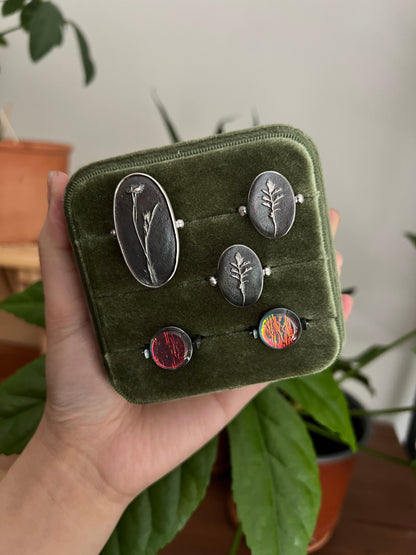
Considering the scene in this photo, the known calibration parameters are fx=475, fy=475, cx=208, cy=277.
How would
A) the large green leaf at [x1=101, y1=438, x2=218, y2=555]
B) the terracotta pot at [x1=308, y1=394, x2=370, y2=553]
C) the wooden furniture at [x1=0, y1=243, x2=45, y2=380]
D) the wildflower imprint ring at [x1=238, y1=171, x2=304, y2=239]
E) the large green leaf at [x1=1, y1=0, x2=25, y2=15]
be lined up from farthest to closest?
the wooden furniture at [x1=0, y1=243, x2=45, y2=380], the large green leaf at [x1=1, y1=0, x2=25, y2=15], the terracotta pot at [x1=308, y1=394, x2=370, y2=553], the large green leaf at [x1=101, y1=438, x2=218, y2=555], the wildflower imprint ring at [x1=238, y1=171, x2=304, y2=239]

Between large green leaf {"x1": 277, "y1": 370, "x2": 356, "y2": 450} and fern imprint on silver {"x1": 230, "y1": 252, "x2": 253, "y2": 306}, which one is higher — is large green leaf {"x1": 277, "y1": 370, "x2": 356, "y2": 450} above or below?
below

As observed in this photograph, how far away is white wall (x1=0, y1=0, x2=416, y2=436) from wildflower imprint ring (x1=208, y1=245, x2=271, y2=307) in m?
0.66

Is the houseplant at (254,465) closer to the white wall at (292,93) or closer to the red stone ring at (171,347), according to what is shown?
the red stone ring at (171,347)

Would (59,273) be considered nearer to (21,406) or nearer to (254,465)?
(21,406)

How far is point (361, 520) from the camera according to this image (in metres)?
0.79

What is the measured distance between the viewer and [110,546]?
525 mm

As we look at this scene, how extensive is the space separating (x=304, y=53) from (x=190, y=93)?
0.25m

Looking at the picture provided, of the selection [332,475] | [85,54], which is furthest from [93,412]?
[85,54]

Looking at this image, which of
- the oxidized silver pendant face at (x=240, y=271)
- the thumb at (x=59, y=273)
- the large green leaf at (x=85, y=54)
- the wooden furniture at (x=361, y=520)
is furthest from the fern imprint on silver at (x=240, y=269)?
the large green leaf at (x=85, y=54)

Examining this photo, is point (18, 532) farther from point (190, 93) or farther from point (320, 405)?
point (190, 93)

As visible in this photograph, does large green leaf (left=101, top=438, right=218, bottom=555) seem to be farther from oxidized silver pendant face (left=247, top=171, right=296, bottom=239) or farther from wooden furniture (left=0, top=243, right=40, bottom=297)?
wooden furniture (left=0, top=243, right=40, bottom=297)

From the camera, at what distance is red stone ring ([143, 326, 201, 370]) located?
434mm

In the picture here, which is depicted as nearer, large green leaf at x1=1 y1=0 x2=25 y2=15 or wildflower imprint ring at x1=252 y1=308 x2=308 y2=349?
wildflower imprint ring at x1=252 y1=308 x2=308 y2=349

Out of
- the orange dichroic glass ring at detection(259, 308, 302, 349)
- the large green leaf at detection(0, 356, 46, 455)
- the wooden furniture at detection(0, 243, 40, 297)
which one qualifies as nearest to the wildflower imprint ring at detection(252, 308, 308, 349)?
the orange dichroic glass ring at detection(259, 308, 302, 349)
